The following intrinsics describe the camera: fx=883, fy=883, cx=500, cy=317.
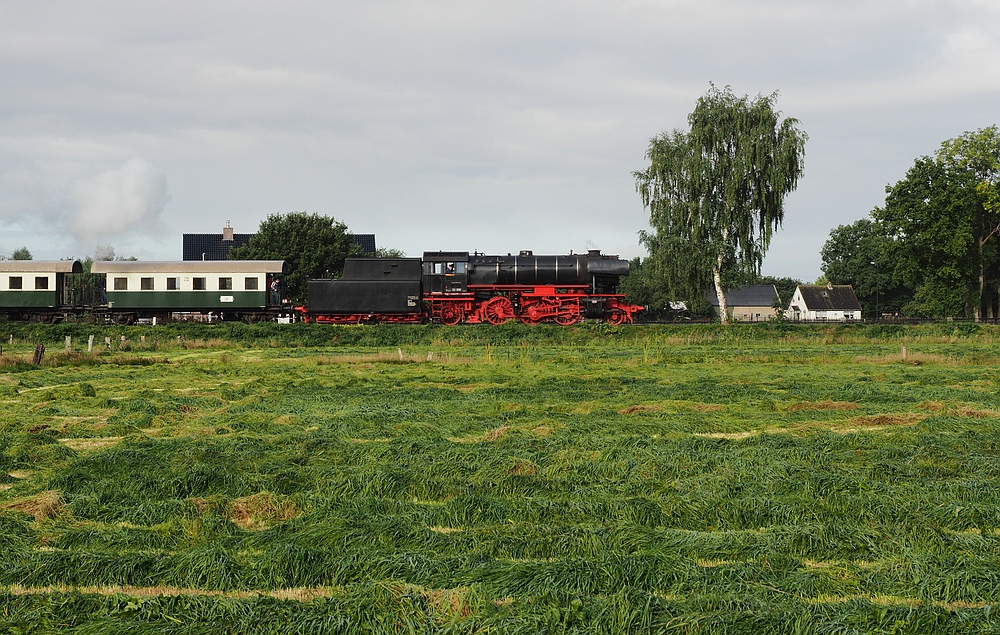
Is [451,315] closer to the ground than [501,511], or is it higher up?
higher up

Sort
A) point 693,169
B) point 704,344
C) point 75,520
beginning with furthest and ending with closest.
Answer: point 693,169 → point 704,344 → point 75,520

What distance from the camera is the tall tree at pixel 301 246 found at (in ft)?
254

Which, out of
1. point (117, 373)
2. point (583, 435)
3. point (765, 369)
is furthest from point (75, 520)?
point (765, 369)

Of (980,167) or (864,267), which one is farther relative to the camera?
(864,267)

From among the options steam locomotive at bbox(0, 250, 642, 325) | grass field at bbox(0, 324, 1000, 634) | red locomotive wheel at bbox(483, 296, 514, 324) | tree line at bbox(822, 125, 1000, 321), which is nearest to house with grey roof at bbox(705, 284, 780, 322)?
tree line at bbox(822, 125, 1000, 321)

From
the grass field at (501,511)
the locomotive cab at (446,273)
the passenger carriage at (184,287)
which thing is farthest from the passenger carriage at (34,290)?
the grass field at (501,511)

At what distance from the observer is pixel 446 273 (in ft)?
166

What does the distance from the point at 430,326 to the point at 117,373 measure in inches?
757

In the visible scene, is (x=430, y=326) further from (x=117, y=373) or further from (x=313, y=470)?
(x=313, y=470)

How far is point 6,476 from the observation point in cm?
1163

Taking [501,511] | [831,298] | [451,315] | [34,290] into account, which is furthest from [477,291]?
[831,298]

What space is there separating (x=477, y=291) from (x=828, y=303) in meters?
89.6

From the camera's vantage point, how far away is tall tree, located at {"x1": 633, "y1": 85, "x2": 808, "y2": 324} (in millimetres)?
56594

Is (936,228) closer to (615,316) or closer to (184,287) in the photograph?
(615,316)
